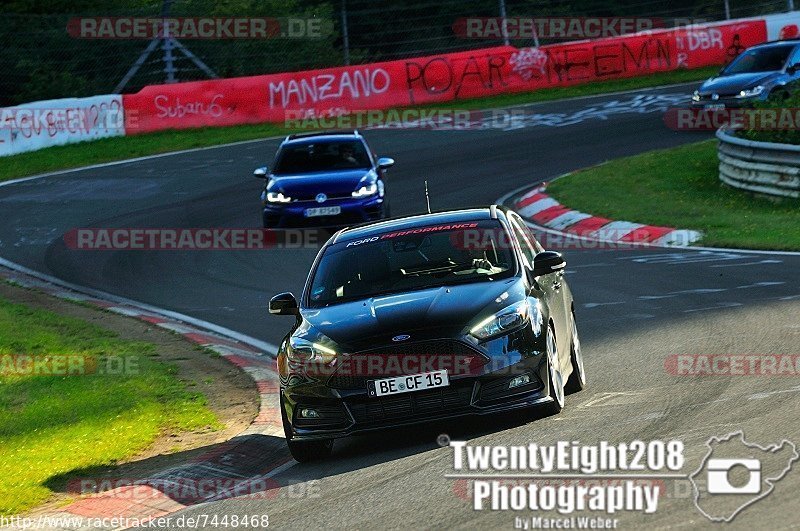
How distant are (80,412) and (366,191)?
34.2ft

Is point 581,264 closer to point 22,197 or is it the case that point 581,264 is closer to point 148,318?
point 148,318

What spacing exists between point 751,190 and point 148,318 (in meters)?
10.3

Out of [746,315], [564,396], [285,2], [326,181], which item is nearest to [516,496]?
[564,396]

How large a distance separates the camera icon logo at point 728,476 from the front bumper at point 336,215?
44.7 feet

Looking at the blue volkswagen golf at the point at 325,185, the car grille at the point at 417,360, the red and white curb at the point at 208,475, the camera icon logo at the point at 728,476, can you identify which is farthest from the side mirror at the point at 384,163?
the camera icon logo at the point at 728,476

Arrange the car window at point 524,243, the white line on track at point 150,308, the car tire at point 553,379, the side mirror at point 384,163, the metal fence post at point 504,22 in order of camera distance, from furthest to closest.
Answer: the metal fence post at point 504,22
the side mirror at point 384,163
the white line on track at point 150,308
the car window at point 524,243
the car tire at point 553,379

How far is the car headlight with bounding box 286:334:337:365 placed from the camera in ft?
30.2

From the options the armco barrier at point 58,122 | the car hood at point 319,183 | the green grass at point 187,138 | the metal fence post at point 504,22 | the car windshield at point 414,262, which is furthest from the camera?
the metal fence post at point 504,22

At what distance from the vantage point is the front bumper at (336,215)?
20859 millimetres

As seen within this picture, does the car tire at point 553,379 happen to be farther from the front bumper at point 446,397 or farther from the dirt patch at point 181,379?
the dirt patch at point 181,379

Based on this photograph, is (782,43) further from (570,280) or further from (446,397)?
(446,397)

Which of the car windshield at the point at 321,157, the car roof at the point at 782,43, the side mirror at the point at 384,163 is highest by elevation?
the car roof at the point at 782,43

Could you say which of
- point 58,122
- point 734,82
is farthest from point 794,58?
point 58,122

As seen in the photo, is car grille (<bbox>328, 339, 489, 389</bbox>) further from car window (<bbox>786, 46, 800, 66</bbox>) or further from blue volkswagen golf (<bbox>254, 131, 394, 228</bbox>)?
car window (<bbox>786, 46, 800, 66</bbox>)
